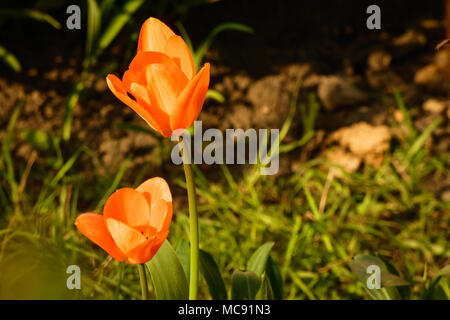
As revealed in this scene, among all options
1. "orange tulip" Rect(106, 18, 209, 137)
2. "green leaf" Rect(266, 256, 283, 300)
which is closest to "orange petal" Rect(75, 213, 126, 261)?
"orange tulip" Rect(106, 18, 209, 137)

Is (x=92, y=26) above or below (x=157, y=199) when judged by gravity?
above

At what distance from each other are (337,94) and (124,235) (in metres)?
1.32

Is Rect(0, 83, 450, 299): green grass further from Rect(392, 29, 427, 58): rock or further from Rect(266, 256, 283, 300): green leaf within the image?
Rect(392, 29, 427, 58): rock

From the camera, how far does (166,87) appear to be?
24.5 inches

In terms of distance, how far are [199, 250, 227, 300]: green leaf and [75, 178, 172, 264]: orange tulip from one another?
11.1 inches

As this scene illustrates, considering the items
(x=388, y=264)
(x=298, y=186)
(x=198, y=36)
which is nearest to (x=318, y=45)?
(x=198, y=36)

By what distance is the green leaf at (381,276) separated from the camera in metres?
0.92

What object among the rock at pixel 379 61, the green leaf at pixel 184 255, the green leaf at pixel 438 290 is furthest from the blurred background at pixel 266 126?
the green leaf at pixel 184 255

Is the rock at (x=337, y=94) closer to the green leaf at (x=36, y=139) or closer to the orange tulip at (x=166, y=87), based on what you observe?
the green leaf at (x=36, y=139)

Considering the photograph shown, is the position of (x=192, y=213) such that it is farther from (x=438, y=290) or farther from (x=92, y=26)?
(x=92, y=26)

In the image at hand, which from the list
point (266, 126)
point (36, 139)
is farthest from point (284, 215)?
point (36, 139)

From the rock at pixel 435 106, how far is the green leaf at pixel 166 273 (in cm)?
124

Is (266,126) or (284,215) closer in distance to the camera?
(284,215)

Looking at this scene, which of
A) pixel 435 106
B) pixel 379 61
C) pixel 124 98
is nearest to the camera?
pixel 124 98
